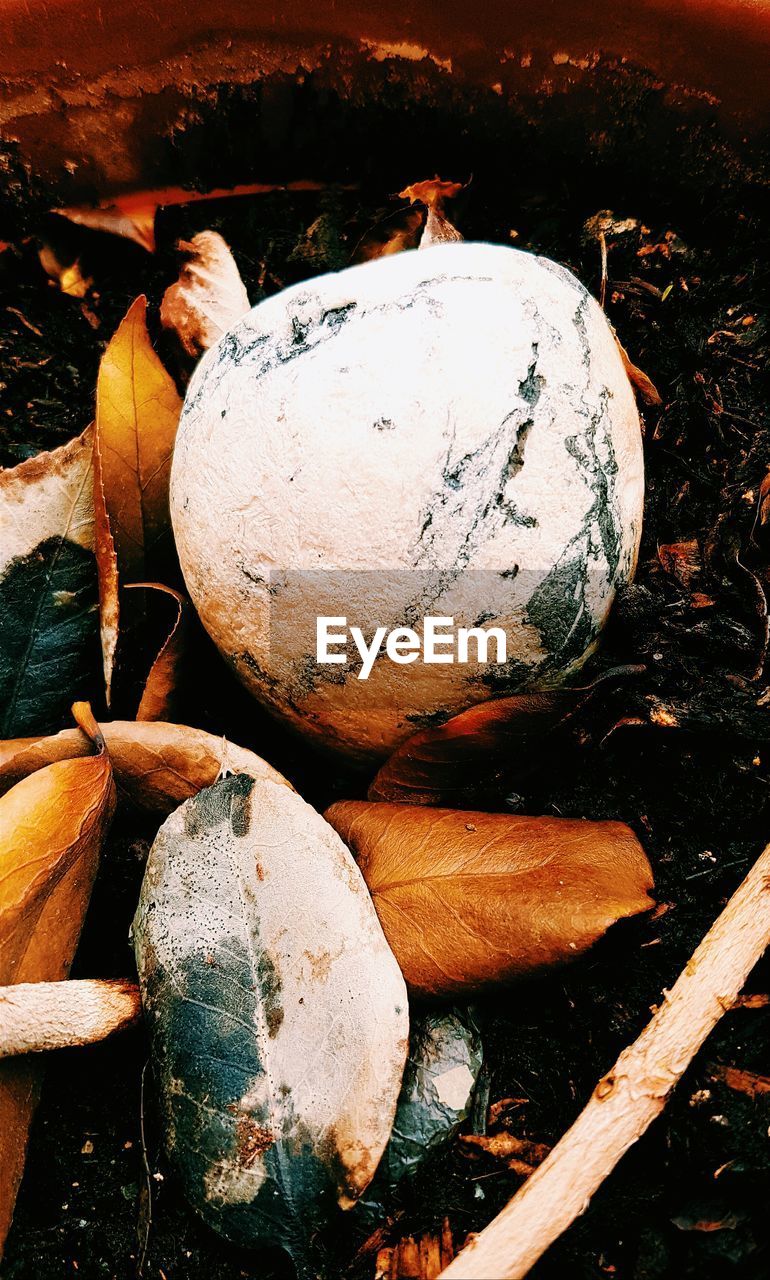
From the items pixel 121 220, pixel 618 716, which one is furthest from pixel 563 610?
pixel 121 220

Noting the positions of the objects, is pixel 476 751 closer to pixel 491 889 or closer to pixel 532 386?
pixel 491 889

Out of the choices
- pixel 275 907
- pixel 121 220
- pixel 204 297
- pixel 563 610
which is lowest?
pixel 275 907

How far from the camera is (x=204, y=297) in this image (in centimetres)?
114

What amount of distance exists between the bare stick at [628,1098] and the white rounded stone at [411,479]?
0.27 m

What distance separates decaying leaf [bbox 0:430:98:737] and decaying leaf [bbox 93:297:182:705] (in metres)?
0.03

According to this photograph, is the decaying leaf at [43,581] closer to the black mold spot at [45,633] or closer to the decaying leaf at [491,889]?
the black mold spot at [45,633]

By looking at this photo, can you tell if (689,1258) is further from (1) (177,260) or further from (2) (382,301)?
(1) (177,260)

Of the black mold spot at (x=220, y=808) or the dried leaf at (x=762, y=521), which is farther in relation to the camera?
the dried leaf at (x=762, y=521)

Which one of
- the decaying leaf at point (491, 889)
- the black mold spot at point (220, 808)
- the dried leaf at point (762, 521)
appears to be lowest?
the decaying leaf at point (491, 889)

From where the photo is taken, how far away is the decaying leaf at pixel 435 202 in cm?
112

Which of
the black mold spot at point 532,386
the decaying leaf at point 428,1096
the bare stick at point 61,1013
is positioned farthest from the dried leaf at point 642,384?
the bare stick at point 61,1013

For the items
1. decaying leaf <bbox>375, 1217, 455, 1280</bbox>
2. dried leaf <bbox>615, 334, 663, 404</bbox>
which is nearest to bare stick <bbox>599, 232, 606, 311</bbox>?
dried leaf <bbox>615, 334, 663, 404</bbox>

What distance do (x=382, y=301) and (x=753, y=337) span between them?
0.54 meters

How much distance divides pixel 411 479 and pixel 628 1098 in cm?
51
